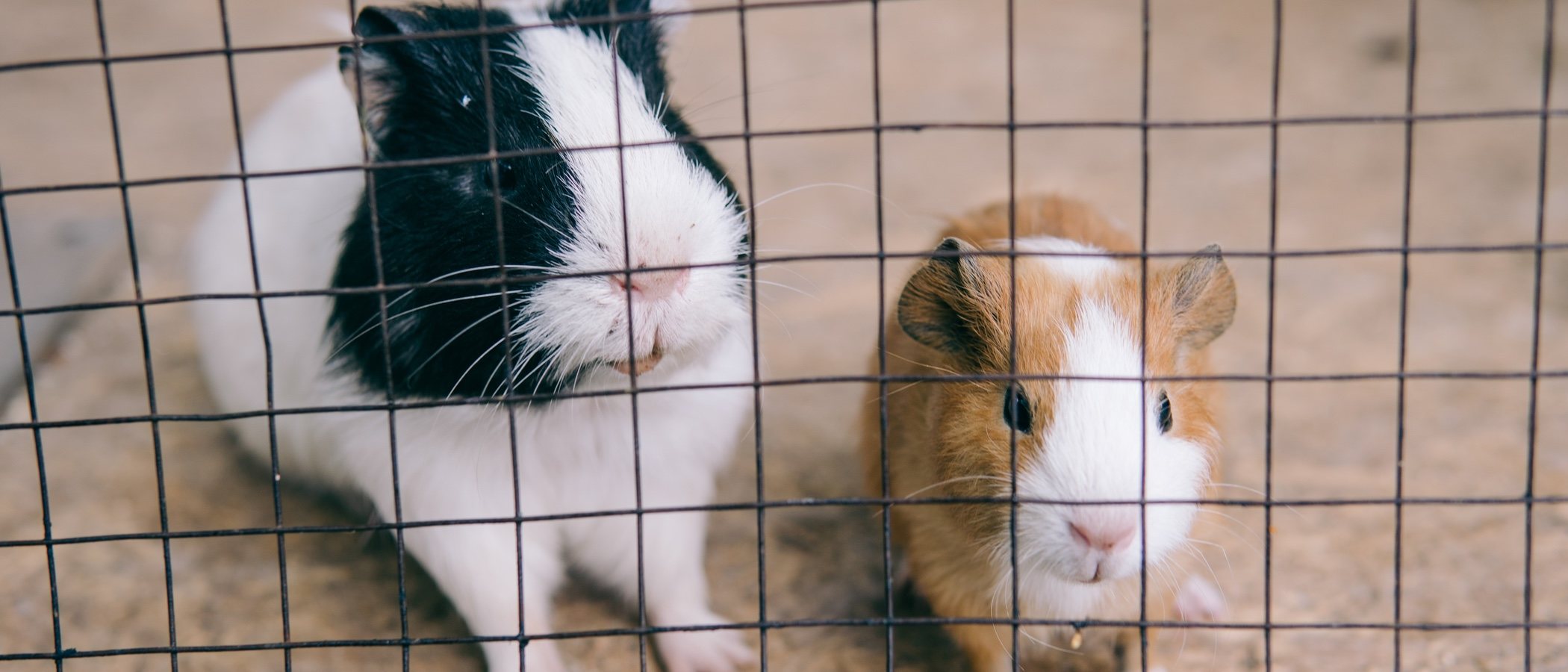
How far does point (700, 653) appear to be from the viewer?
10.3 ft

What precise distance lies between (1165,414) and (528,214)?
1.33 m

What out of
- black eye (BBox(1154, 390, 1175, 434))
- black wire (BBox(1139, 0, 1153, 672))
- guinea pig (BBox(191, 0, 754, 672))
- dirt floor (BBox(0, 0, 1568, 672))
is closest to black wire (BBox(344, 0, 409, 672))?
guinea pig (BBox(191, 0, 754, 672))

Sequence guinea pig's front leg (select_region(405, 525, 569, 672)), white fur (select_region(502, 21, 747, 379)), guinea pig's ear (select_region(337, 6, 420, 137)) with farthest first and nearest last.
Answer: guinea pig's front leg (select_region(405, 525, 569, 672)) → guinea pig's ear (select_region(337, 6, 420, 137)) → white fur (select_region(502, 21, 747, 379))

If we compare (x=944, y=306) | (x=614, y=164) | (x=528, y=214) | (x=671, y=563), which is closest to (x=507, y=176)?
(x=528, y=214)

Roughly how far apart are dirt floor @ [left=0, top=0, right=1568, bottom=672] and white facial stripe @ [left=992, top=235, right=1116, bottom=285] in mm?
480

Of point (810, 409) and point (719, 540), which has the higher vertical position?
point (810, 409)

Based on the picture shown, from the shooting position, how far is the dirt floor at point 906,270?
3174 mm

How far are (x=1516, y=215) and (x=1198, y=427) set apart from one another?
3203mm

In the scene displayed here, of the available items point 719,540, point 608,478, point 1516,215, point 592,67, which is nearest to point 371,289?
point 592,67

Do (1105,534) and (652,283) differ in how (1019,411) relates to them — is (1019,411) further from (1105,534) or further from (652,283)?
(652,283)

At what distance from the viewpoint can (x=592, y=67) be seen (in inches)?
102

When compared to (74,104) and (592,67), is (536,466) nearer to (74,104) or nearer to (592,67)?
(592,67)

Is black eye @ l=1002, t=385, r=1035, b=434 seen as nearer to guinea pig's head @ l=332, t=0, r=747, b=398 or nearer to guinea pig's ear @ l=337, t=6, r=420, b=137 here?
guinea pig's head @ l=332, t=0, r=747, b=398

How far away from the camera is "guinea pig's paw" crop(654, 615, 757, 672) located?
10.3ft
